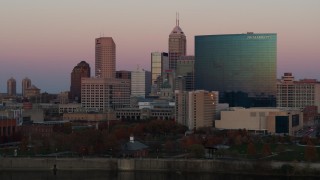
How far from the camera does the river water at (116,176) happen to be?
42.6 m

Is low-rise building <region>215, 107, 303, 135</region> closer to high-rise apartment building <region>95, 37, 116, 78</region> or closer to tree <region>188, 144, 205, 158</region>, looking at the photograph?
tree <region>188, 144, 205, 158</region>

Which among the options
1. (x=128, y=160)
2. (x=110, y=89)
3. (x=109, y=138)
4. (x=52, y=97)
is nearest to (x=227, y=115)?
(x=109, y=138)

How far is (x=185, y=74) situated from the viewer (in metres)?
146

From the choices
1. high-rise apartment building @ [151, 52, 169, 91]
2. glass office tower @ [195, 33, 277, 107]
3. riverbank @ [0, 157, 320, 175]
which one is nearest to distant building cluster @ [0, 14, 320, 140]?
glass office tower @ [195, 33, 277, 107]

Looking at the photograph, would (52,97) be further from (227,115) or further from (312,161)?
(312,161)

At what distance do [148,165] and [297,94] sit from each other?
76.5 m

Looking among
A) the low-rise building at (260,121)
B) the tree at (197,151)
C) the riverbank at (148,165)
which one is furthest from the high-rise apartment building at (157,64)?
the riverbank at (148,165)

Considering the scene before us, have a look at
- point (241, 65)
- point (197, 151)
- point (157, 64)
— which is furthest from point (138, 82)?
point (197, 151)

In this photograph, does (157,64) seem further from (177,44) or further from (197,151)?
(197,151)

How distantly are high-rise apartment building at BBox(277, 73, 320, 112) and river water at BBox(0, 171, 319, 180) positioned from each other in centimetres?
7481

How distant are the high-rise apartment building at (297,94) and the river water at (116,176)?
245ft

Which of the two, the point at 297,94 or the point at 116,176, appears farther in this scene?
the point at 297,94

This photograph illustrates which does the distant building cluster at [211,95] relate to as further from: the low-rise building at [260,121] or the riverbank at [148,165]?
the riverbank at [148,165]

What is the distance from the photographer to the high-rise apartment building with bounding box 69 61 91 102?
532 ft
